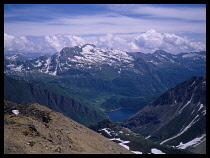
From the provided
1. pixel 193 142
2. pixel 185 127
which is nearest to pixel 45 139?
pixel 193 142

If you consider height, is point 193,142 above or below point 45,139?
below

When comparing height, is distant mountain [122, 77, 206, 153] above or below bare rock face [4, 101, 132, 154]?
below

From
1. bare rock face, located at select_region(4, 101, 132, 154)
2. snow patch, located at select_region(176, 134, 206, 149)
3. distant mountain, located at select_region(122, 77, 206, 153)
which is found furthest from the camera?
distant mountain, located at select_region(122, 77, 206, 153)

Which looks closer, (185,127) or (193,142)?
(193,142)

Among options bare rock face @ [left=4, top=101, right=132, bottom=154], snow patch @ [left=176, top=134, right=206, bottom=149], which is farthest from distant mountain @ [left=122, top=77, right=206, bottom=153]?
bare rock face @ [left=4, top=101, right=132, bottom=154]

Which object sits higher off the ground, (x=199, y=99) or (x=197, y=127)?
(x=199, y=99)

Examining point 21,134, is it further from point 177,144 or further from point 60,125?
point 177,144

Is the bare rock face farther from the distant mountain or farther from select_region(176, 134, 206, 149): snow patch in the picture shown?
select_region(176, 134, 206, 149): snow patch

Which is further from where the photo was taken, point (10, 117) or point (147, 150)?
point (147, 150)

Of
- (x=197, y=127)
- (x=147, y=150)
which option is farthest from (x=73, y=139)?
(x=197, y=127)

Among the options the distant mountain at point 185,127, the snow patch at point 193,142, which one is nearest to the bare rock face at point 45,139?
the distant mountain at point 185,127

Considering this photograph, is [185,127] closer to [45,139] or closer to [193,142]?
[193,142]
